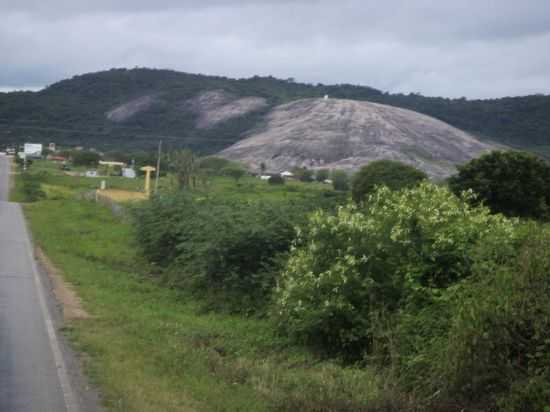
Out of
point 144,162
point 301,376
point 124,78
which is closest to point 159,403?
point 301,376

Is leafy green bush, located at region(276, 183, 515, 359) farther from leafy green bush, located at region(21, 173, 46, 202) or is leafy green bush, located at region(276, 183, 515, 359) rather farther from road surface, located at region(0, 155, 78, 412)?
leafy green bush, located at region(21, 173, 46, 202)

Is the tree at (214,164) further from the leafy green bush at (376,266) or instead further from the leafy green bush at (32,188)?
the leafy green bush at (376,266)

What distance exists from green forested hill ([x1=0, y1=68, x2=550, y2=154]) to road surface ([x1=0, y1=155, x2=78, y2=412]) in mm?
26961

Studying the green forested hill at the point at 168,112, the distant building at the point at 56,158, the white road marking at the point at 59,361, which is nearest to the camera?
the white road marking at the point at 59,361

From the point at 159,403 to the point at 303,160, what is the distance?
3593 cm

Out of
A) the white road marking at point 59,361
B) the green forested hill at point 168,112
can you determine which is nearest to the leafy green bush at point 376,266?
the white road marking at point 59,361

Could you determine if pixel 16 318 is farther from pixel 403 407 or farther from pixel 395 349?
pixel 403 407

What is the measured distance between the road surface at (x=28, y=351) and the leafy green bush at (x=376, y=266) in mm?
3525

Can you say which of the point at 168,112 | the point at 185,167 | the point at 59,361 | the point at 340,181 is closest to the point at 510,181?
the point at 340,181

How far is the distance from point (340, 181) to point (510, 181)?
7679 millimetres

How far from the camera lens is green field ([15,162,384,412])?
28.8ft

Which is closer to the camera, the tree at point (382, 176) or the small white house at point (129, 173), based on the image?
the tree at point (382, 176)

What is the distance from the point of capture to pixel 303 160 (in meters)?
44.3

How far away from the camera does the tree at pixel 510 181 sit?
2738 cm
